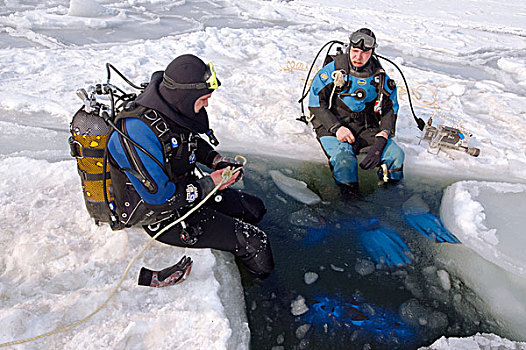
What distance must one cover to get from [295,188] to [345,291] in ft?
4.36

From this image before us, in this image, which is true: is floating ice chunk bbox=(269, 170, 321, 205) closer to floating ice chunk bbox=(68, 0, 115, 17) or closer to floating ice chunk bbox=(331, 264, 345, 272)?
floating ice chunk bbox=(331, 264, 345, 272)

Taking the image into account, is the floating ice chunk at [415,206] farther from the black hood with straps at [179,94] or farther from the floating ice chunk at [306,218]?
the black hood with straps at [179,94]

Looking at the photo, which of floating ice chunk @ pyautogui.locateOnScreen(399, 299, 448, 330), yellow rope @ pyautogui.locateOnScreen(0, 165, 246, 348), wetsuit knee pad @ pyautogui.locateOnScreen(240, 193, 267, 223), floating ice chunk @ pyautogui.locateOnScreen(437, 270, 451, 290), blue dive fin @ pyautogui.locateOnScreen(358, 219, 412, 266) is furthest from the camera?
wetsuit knee pad @ pyautogui.locateOnScreen(240, 193, 267, 223)

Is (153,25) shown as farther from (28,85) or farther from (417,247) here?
(417,247)

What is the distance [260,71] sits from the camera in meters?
7.01

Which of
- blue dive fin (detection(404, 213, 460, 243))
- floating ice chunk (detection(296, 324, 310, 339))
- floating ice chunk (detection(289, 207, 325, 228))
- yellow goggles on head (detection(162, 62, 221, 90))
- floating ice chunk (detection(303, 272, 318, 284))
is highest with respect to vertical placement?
yellow goggles on head (detection(162, 62, 221, 90))

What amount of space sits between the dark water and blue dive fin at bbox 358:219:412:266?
56 mm

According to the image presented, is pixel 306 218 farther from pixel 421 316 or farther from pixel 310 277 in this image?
pixel 421 316

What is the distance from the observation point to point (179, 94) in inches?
92.4

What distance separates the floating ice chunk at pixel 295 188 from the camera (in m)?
3.78

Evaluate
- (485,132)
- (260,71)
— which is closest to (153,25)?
(260,71)

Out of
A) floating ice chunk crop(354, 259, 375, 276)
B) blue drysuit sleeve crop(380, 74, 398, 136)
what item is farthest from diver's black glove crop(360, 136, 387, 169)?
floating ice chunk crop(354, 259, 375, 276)

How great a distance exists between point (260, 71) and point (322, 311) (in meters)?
5.22

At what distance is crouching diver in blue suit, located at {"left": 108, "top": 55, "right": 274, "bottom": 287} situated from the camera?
2312mm
